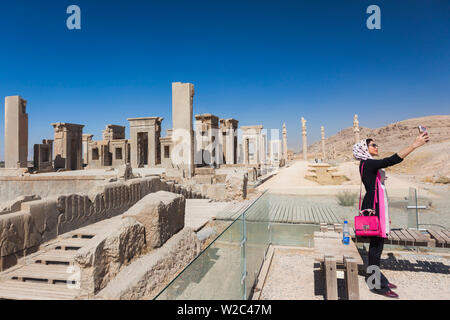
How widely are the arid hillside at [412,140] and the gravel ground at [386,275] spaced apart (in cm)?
1877

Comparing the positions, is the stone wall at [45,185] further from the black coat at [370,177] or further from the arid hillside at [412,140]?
the arid hillside at [412,140]

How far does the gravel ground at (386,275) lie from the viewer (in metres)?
3.84

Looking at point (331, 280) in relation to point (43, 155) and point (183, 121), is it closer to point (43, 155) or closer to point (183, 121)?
point (183, 121)

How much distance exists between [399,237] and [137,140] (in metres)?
20.7

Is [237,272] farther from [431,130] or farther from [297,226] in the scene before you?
[431,130]

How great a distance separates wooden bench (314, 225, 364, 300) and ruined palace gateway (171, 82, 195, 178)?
943 centimetres

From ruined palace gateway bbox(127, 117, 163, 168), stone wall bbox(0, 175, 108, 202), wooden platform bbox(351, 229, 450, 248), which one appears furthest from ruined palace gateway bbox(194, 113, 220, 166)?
wooden platform bbox(351, 229, 450, 248)

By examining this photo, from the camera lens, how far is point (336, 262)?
→ 345 cm

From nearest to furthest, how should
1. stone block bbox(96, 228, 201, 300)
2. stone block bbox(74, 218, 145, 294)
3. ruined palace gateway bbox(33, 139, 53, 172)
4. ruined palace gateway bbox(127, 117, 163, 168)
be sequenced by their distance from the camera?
stone block bbox(96, 228, 201, 300) < stone block bbox(74, 218, 145, 294) < ruined palace gateway bbox(33, 139, 53, 172) < ruined palace gateway bbox(127, 117, 163, 168)

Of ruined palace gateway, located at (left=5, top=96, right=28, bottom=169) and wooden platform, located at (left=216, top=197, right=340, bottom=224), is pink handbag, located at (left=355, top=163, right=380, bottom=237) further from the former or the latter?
ruined palace gateway, located at (left=5, top=96, right=28, bottom=169)

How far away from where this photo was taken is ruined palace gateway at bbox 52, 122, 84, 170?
A: 72.8 feet

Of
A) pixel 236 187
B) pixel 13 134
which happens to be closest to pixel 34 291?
pixel 236 187

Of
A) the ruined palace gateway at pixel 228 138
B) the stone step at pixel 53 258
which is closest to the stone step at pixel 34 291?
the stone step at pixel 53 258

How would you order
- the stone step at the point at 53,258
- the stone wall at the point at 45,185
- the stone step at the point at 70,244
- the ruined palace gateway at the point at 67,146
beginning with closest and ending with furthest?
the stone step at the point at 53,258 → the stone step at the point at 70,244 → the stone wall at the point at 45,185 → the ruined palace gateway at the point at 67,146
